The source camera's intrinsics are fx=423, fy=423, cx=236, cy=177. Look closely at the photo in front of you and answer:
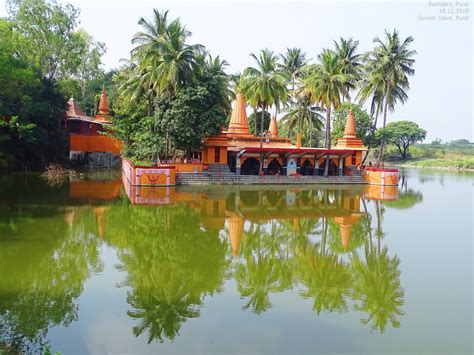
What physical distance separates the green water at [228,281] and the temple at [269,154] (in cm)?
1176

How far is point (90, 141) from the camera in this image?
3806cm

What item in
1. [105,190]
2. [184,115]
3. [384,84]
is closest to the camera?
[105,190]

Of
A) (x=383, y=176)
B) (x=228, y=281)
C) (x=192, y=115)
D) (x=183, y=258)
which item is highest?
(x=192, y=115)

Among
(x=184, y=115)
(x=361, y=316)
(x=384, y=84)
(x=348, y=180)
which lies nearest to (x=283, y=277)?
(x=361, y=316)

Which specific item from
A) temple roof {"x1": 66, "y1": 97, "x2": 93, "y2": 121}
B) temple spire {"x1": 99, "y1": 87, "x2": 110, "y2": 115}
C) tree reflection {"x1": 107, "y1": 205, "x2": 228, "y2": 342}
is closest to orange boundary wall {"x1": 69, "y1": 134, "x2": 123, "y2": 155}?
temple roof {"x1": 66, "y1": 97, "x2": 93, "y2": 121}

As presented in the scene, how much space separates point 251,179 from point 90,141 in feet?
58.4

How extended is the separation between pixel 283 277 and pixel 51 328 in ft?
15.1

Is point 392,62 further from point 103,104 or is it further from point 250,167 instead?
point 103,104

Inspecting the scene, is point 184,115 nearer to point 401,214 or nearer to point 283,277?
point 401,214

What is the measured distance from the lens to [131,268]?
9.26m

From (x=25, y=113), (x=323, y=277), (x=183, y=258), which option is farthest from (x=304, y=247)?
(x=25, y=113)

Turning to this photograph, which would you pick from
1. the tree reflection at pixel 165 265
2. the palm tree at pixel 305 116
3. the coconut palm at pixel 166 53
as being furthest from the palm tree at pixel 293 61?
the tree reflection at pixel 165 265

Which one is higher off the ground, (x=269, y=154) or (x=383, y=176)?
(x=269, y=154)

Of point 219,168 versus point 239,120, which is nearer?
point 219,168
